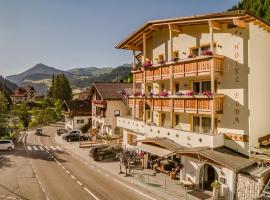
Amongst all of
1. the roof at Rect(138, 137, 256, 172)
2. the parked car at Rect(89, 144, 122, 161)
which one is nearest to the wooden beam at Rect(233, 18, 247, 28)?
the roof at Rect(138, 137, 256, 172)

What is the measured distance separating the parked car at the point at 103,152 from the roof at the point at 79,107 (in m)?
27.9

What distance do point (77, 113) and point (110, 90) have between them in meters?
12.4

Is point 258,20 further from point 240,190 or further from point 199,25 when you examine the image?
point 240,190

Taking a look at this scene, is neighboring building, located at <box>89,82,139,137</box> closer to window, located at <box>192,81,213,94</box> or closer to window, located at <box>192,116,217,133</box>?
window, located at <box>192,81,213,94</box>

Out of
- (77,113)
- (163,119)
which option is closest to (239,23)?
(163,119)

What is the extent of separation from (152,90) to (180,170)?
9699 millimetres

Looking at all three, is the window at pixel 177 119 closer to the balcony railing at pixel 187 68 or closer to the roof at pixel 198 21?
the balcony railing at pixel 187 68

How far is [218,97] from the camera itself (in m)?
20.1

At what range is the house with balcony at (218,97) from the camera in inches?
764

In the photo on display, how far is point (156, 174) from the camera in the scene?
85.1 ft

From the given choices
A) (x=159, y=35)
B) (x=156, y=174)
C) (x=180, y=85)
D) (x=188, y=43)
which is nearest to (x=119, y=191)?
(x=156, y=174)

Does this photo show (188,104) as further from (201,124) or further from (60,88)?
(60,88)

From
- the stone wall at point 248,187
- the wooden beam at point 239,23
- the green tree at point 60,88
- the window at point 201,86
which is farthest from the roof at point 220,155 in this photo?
the green tree at point 60,88

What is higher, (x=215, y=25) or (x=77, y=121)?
(x=215, y=25)
